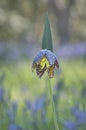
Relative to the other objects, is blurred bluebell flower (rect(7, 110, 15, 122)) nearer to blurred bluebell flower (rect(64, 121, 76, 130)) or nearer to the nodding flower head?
blurred bluebell flower (rect(64, 121, 76, 130))

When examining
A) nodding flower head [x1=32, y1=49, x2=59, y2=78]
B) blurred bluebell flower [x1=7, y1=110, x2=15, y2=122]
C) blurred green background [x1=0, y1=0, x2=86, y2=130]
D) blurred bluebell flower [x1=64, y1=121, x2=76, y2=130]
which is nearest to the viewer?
nodding flower head [x1=32, y1=49, x2=59, y2=78]

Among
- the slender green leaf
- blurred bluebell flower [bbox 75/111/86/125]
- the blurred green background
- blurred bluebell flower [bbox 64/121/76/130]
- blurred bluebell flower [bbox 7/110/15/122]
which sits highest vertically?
the blurred green background

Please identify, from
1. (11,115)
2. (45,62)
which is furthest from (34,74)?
(45,62)

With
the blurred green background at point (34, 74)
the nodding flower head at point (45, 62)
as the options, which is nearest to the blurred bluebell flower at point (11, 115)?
the blurred green background at point (34, 74)

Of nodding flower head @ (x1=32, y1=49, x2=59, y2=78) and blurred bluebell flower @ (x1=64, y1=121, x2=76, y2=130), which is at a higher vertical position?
nodding flower head @ (x1=32, y1=49, x2=59, y2=78)

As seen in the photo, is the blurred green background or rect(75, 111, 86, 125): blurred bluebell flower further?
the blurred green background

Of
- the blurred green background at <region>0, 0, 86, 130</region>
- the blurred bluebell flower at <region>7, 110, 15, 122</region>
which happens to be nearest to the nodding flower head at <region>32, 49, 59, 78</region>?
the blurred green background at <region>0, 0, 86, 130</region>

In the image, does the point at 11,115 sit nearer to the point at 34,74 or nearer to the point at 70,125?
the point at 70,125

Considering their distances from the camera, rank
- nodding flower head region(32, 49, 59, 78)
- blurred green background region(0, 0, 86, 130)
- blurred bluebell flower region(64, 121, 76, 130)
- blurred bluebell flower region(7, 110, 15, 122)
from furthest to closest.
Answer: blurred green background region(0, 0, 86, 130) < blurred bluebell flower region(7, 110, 15, 122) < blurred bluebell flower region(64, 121, 76, 130) < nodding flower head region(32, 49, 59, 78)
